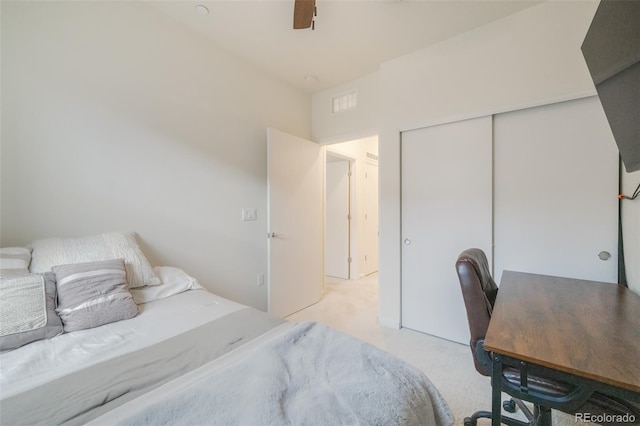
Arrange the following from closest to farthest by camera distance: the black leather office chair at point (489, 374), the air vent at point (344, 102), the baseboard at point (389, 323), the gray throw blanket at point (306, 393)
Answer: the gray throw blanket at point (306, 393)
the black leather office chair at point (489, 374)
the baseboard at point (389, 323)
the air vent at point (344, 102)

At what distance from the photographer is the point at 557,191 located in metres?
→ 1.90

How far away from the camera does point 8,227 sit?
4.65 feet

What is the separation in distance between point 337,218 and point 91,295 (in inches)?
142

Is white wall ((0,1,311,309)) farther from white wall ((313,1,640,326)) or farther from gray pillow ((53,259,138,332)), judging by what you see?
white wall ((313,1,640,326))

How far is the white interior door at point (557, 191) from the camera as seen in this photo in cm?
175

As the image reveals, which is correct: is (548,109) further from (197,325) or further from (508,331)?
(197,325)

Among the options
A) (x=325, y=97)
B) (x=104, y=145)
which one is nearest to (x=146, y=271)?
(x=104, y=145)

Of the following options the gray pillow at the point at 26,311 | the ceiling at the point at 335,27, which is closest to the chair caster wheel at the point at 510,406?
→ the gray pillow at the point at 26,311

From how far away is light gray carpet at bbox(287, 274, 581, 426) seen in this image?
1.62 meters

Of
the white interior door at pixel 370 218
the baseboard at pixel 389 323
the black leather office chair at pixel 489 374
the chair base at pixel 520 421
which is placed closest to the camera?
the black leather office chair at pixel 489 374

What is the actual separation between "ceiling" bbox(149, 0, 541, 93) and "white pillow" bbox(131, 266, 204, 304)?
203cm

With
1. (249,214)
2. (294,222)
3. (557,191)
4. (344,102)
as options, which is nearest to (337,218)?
(294,222)

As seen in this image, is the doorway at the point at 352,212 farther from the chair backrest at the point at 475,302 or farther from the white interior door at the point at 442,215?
the chair backrest at the point at 475,302

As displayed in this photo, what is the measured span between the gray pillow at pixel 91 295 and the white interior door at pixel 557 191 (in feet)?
8.84
